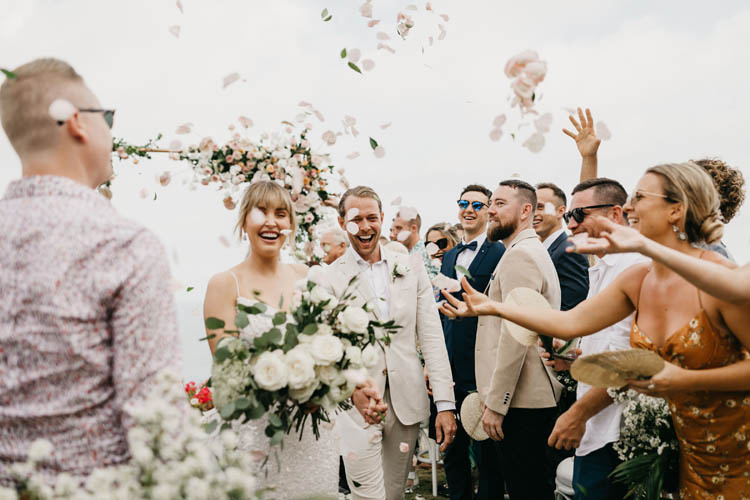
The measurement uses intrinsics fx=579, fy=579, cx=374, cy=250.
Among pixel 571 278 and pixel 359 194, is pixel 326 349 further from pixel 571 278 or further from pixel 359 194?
pixel 571 278

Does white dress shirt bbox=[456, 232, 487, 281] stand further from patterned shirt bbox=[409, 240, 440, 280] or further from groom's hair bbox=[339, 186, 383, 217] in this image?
groom's hair bbox=[339, 186, 383, 217]

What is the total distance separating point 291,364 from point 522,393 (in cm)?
242

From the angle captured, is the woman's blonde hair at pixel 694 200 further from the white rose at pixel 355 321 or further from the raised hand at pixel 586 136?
the raised hand at pixel 586 136

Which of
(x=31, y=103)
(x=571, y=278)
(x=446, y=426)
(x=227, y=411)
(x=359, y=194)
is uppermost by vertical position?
(x=359, y=194)

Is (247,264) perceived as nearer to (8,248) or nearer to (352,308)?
(352,308)

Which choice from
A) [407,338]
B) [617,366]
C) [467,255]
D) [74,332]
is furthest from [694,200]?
[467,255]

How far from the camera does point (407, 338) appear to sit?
4.29m

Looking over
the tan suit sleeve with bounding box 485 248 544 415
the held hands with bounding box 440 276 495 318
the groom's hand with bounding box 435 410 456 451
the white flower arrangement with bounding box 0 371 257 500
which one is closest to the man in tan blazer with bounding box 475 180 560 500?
the tan suit sleeve with bounding box 485 248 544 415

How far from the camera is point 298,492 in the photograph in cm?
328

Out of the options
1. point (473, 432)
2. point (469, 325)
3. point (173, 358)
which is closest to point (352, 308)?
point (173, 358)

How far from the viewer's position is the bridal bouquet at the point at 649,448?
2645 millimetres

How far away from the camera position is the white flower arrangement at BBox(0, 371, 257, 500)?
1438 millimetres

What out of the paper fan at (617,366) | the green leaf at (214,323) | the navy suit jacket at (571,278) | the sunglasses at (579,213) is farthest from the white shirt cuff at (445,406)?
the green leaf at (214,323)

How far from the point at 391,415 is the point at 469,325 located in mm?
1359
